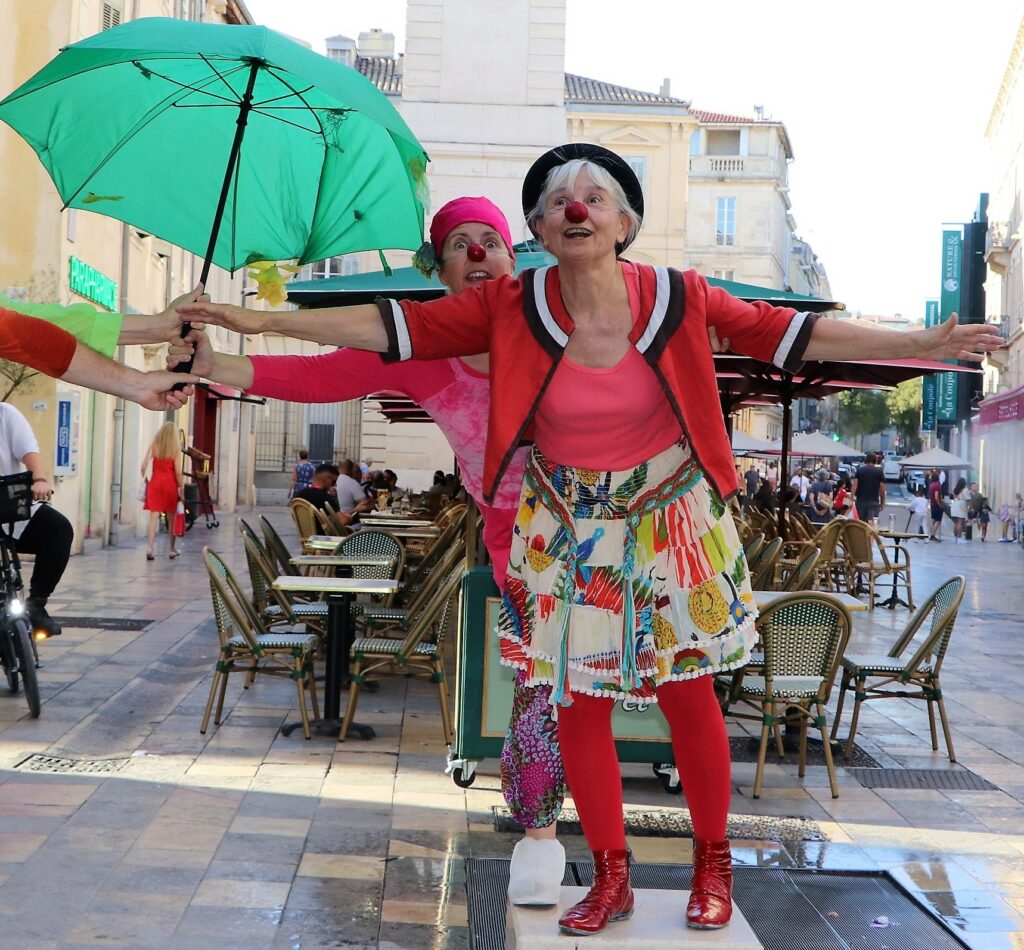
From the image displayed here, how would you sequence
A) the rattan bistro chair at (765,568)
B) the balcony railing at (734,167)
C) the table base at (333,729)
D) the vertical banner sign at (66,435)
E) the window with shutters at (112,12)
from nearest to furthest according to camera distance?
the table base at (333,729) < the rattan bistro chair at (765,568) < the vertical banner sign at (66,435) < the window with shutters at (112,12) < the balcony railing at (734,167)

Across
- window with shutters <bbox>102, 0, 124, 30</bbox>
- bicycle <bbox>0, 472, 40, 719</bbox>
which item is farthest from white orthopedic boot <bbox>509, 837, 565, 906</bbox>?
window with shutters <bbox>102, 0, 124, 30</bbox>

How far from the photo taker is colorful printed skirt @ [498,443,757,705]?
10.3 feet

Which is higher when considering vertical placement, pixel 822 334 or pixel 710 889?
pixel 822 334

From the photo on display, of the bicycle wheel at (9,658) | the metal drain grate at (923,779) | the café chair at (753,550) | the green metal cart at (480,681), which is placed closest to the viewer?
the green metal cart at (480,681)

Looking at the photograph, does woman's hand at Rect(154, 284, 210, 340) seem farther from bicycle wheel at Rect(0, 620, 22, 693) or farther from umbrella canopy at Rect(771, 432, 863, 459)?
umbrella canopy at Rect(771, 432, 863, 459)

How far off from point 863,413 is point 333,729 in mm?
97135

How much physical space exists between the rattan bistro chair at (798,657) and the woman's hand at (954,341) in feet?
9.69

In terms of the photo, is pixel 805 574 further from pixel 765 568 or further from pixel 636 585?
pixel 636 585

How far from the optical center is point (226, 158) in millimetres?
4172

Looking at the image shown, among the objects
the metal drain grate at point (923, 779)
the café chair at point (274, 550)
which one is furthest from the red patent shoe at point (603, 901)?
the café chair at point (274, 550)

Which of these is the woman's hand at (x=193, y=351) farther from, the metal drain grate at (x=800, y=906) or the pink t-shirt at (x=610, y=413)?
the metal drain grate at (x=800, y=906)

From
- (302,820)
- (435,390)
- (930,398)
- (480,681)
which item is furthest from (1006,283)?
(435,390)

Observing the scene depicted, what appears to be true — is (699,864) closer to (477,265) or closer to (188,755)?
(477,265)

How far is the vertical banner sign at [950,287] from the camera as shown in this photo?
172ft
